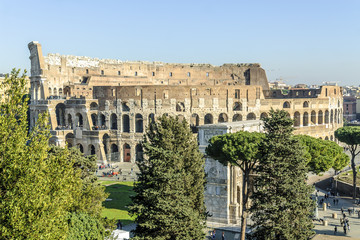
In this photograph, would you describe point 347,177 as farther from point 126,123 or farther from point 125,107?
point 125,107

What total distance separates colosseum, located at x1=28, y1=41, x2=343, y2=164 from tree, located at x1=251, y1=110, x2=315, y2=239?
92.3 ft

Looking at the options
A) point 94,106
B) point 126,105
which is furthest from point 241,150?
point 94,106

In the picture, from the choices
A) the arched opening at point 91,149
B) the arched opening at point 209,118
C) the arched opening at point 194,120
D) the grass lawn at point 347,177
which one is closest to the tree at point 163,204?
the grass lawn at point 347,177

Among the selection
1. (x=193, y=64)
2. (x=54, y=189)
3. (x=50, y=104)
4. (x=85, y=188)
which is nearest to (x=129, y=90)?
(x=50, y=104)

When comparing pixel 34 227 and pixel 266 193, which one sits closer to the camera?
pixel 34 227

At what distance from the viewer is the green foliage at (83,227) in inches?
521

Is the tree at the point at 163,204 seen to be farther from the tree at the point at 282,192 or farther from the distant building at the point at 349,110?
the distant building at the point at 349,110

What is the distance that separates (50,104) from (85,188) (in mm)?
33149

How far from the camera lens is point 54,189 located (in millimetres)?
10133

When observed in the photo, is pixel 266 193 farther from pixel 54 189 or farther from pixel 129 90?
pixel 129 90

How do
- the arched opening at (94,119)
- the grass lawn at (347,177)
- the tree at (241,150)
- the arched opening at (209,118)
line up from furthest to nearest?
the arched opening at (94,119)
the arched opening at (209,118)
the grass lawn at (347,177)
the tree at (241,150)

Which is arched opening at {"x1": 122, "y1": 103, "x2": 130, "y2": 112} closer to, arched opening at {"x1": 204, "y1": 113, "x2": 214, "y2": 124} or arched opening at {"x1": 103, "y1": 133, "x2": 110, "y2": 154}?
arched opening at {"x1": 103, "y1": 133, "x2": 110, "y2": 154}

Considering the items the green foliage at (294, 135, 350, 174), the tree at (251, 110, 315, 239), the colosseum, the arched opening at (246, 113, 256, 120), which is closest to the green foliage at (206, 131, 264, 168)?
the green foliage at (294, 135, 350, 174)

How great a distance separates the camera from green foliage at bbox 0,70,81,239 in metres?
9.05
